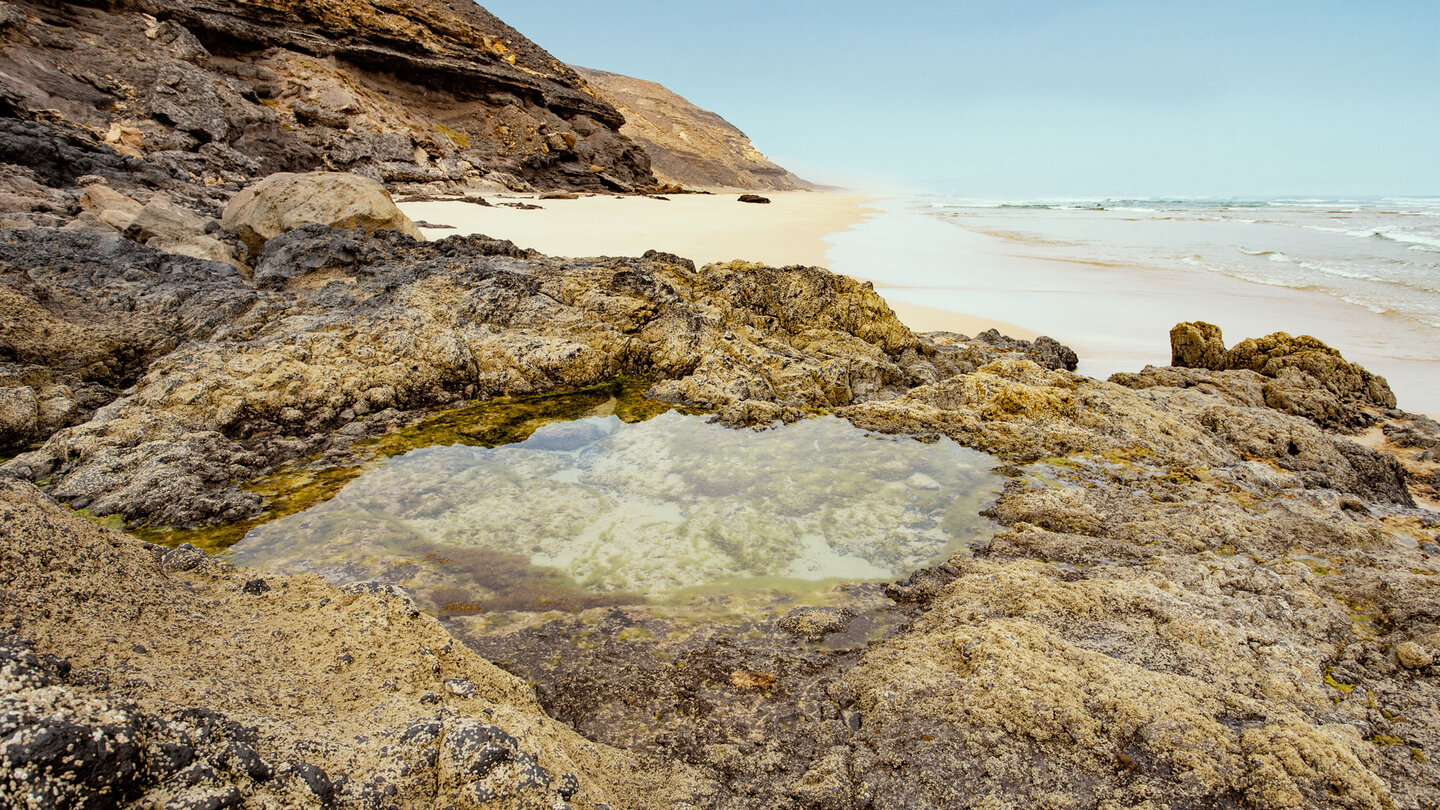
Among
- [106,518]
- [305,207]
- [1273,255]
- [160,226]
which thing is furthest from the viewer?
[1273,255]

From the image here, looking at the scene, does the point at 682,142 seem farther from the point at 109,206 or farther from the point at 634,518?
the point at 634,518

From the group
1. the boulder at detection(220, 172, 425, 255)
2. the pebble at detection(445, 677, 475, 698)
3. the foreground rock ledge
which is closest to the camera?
the foreground rock ledge

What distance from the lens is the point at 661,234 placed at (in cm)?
1370

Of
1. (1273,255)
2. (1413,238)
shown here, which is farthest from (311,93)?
(1413,238)

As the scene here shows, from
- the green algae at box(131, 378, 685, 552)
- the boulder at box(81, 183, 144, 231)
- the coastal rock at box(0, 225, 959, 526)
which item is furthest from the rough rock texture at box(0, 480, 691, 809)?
the boulder at box(81, 183, 144, 231)

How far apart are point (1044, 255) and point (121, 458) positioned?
1561cm

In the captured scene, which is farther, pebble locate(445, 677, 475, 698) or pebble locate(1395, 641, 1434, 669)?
pebble locate(1395, 641, 1434, 669)

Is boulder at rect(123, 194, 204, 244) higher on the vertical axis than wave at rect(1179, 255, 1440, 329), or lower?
higher

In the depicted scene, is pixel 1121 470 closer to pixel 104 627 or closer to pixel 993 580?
pixel 993 580

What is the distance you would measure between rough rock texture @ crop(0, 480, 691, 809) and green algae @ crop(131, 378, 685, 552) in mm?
1020

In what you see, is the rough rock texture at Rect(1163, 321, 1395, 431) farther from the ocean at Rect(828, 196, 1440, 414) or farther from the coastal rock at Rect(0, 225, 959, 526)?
the coastal rock at Rect(0, 225, 959, 526)

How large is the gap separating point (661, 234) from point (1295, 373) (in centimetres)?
1090

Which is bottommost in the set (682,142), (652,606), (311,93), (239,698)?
(652,606)

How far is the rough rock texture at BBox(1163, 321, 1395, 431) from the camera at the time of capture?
4.93 m
